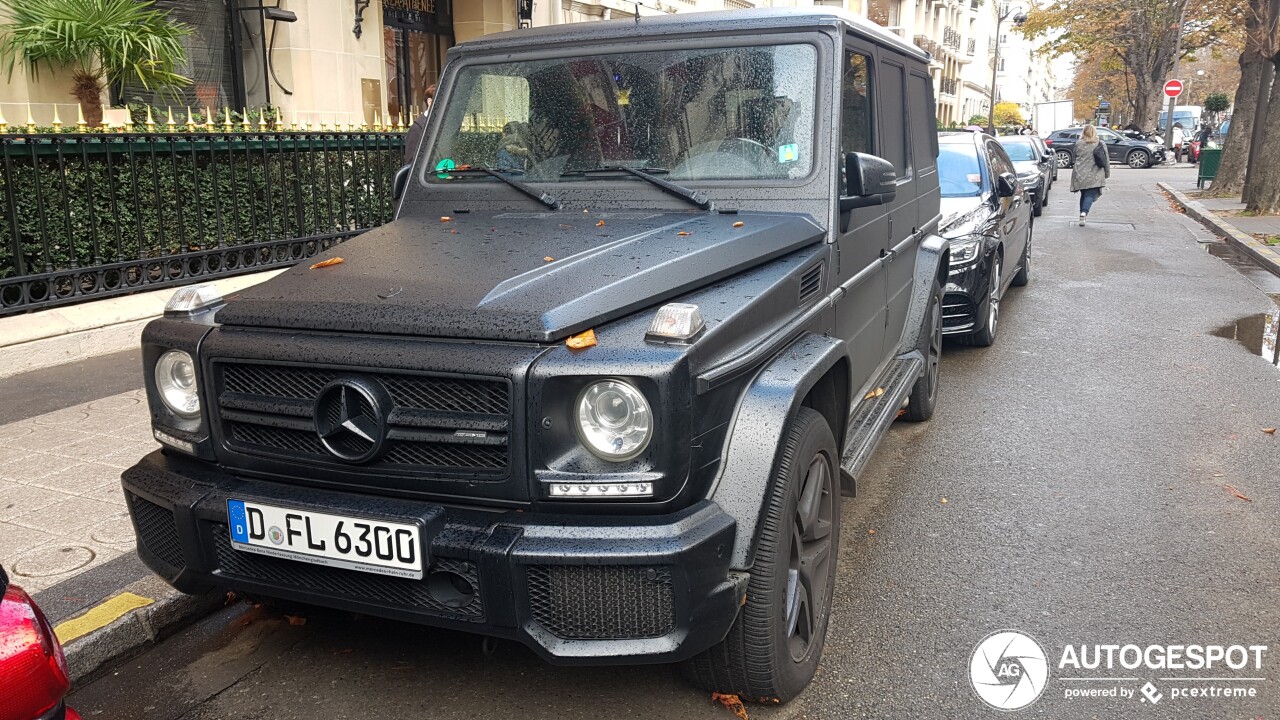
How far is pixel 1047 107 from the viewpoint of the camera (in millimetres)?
56688

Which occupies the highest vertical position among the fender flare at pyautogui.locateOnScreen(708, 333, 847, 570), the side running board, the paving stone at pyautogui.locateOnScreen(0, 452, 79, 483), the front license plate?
the fender flare at pyautogui.locateOnScreen(708, 333, 847, 570)

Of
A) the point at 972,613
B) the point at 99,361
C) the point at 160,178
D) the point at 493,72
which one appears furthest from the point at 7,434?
the point at 972,613

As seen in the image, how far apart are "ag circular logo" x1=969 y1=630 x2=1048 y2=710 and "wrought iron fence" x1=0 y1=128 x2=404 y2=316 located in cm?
622

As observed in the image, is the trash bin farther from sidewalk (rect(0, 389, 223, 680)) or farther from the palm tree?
sidewalk (rect(0, 389, 223, 680))

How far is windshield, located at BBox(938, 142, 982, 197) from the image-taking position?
8.72 meters

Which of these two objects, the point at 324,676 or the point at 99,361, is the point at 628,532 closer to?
the point at 324,676

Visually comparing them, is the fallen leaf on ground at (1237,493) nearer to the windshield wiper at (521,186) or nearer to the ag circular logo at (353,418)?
the windshield wiper at (521,186)

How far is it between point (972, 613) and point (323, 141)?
7281mm

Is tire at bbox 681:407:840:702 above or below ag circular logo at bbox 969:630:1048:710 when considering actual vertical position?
above

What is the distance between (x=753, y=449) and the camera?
2.63 m

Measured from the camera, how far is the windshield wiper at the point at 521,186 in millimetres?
3768

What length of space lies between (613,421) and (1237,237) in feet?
52.0

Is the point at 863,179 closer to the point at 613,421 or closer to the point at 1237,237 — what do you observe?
the point at 613,421

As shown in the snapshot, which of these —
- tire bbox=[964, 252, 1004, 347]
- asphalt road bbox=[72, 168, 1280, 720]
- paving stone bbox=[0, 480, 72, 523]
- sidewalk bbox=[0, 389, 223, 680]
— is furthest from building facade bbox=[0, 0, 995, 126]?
paving stone bbox=[0, 480, 72, 523]
